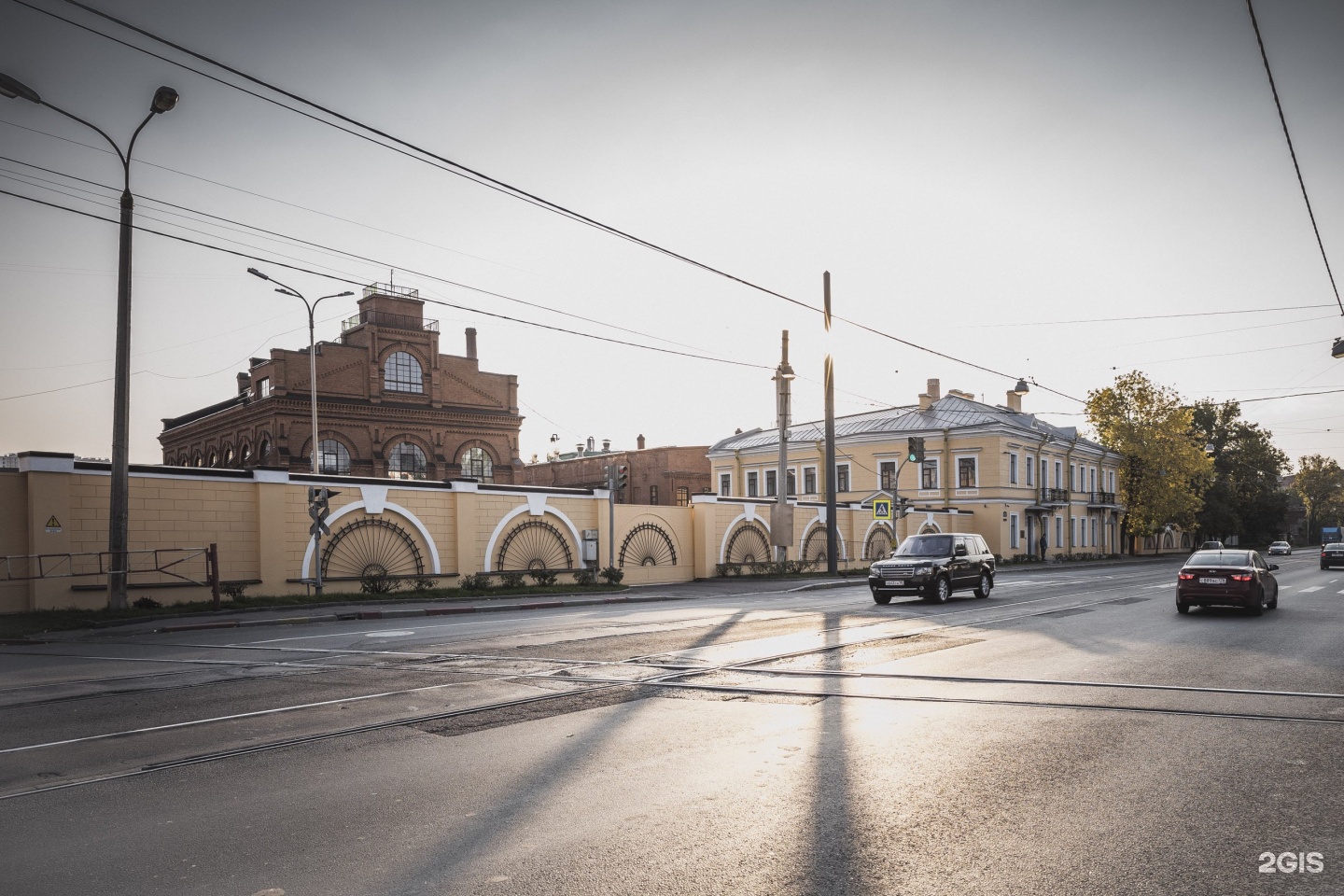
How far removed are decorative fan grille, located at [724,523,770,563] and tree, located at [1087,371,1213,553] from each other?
35.7m

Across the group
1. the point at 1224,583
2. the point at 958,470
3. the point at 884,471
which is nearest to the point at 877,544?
the point at 958,470

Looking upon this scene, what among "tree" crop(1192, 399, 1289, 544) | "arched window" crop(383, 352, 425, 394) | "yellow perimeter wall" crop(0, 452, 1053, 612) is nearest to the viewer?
"yellow perimeter wall" crop(0, 452, 1053, 612)

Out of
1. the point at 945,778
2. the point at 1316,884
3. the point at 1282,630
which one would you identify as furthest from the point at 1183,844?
the point at 1282,630

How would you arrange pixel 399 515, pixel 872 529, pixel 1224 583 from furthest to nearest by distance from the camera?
pixel 872 529
pixel 399 515
pixel 1224 583

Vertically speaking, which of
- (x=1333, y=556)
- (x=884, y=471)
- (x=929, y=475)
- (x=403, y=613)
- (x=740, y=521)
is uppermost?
(x=884, y=471)

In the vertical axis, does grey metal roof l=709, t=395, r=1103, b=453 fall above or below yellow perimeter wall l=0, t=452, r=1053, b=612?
above

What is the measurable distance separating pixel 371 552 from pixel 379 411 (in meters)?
28.6

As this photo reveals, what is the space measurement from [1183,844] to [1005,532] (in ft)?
184

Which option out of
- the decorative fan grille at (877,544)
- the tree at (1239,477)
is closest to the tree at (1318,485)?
the tree at (1239,477)

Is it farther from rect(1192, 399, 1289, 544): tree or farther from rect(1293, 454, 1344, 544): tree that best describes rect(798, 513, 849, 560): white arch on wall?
rect(1293, 454, 1344, 544): tree

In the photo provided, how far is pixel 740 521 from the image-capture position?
38.8m

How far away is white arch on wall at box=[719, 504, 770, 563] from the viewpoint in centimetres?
3762

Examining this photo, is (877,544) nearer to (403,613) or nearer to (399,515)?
(399,515)

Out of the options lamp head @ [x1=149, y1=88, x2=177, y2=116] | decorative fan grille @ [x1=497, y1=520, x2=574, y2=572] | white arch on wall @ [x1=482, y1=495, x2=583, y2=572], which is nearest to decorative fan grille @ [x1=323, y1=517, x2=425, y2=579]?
white arch on wall @ [x1=482, y1=495, x2=583, y2=572]
